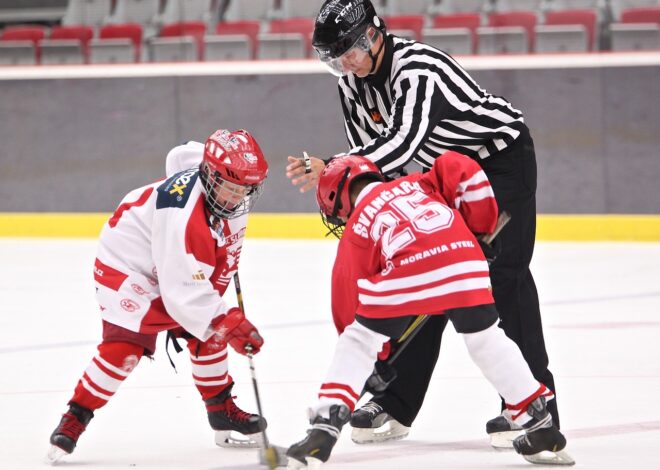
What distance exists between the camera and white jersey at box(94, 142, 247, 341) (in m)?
3.17

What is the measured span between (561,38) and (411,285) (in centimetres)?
662

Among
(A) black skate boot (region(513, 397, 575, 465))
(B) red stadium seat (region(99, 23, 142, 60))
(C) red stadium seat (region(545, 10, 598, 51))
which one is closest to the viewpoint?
(A) black skate boot (region(513, 397, 575, 465))

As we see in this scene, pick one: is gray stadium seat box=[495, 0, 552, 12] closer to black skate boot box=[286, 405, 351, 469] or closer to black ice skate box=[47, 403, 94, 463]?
black ice skate box=[47, 403, 94, 463]

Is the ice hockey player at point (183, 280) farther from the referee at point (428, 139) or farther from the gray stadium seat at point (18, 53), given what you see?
the gray stadium seat at point (18, 53)

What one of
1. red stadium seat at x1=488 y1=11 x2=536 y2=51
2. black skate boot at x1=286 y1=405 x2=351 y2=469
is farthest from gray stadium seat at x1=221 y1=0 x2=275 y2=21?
black skate boot at x1=286 y1=405 x2=351 y2=469

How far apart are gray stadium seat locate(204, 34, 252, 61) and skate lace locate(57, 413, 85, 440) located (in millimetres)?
6928

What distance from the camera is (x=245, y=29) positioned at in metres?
9.94

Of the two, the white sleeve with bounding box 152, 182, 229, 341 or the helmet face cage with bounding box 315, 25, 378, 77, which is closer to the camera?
the white sleeve with bounding box 152, 182, 229, 341

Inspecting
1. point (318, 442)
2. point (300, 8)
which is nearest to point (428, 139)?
point (318, 442)

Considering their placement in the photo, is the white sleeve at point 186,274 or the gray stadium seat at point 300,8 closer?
the white sleeve at point 186,274

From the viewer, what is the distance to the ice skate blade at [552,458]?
10.2 feet

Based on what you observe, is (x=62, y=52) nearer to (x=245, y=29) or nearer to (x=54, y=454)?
(x=245, y=29)

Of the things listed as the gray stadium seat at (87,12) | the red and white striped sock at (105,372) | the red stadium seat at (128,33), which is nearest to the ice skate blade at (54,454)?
the red and white striped sock at (105,372)

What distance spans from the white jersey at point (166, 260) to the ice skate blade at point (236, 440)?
336 mm
